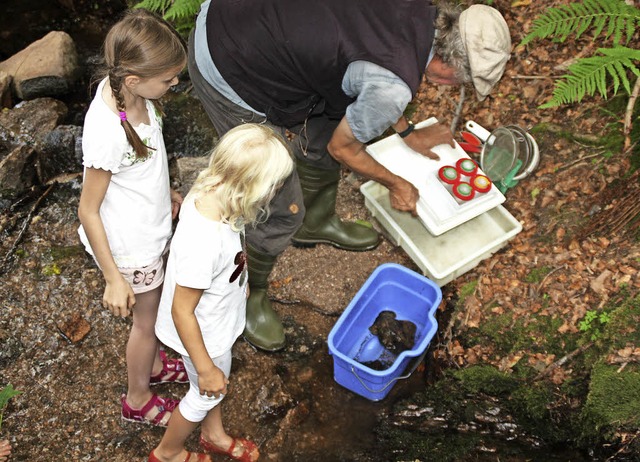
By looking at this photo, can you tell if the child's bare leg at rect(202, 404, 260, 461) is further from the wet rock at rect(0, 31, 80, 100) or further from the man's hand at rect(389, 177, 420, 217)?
the wet rock at rect(0, 31, 80, 100)

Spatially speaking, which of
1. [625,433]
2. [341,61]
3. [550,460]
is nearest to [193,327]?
[341,61]

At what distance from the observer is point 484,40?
100 inches

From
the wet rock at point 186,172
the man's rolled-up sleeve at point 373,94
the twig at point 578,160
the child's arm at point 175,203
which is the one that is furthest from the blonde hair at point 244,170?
the twig at point 578,160

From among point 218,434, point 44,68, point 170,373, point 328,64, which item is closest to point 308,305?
point 170,373

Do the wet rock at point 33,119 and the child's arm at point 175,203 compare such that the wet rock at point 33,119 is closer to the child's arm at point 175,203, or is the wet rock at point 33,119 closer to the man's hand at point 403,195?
the child's arm at point 175,203

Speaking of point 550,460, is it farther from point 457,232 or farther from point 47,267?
point 47,267

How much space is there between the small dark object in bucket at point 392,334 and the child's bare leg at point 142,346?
1.39 meters

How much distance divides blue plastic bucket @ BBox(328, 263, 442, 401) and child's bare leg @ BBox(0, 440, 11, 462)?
1.81 meters

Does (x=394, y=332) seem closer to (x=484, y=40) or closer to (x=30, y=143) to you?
(x=484, y=40)

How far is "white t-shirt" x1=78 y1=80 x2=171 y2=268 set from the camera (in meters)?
2.23

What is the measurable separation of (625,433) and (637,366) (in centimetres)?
37

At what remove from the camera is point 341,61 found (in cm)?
255

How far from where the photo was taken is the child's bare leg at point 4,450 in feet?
9.81

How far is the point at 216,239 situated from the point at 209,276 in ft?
0.47
